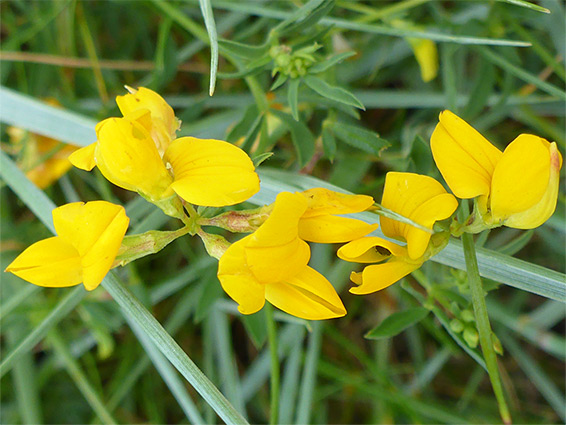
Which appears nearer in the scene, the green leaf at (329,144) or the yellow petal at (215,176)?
the yellow petal at (215,176)

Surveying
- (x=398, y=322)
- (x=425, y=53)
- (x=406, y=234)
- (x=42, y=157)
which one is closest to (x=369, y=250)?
(x=406, y=234)

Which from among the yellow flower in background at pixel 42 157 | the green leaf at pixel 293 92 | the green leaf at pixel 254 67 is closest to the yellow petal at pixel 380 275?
the green leaf at pixel 293 92

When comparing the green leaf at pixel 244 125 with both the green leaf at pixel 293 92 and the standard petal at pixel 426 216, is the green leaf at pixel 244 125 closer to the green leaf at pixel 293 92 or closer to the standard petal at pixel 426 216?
the green leaf at pixel 293 92

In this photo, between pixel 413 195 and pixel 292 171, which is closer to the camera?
pixel 413 195

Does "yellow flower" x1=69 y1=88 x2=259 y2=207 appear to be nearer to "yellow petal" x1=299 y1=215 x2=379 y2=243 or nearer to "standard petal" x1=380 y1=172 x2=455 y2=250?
"yellow petal" x1=299 y1=215 x2=379 y2=243

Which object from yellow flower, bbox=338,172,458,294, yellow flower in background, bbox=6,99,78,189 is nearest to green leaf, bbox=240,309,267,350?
yellow flower, bbox=338,172,458,294

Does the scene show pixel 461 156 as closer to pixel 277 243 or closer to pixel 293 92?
pixel 277 243
